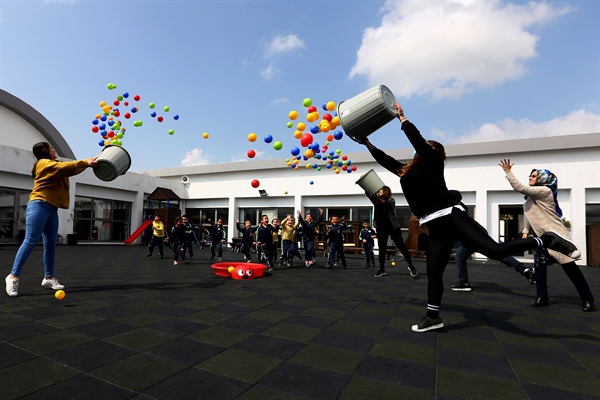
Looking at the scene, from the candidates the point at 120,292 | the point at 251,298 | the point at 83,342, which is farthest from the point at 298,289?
the point at 83,342

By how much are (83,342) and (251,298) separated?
7.06 ft

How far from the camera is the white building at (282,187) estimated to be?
13.1m

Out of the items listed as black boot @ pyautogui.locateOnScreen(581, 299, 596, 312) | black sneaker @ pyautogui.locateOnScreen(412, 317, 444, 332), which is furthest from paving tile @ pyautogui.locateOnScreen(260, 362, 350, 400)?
black boot @ pyautogui.locateOnScreen(581, 299, 596, 312)

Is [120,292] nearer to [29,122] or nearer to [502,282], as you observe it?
[502,282]

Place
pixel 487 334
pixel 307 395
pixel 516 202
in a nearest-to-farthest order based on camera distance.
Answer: pixel 307 395, pixel 487 334, pixel 516 202

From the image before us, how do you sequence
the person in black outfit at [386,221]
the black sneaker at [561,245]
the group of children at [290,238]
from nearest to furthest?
the black sneaker at [561,245] → the person in black outfit at [386,221] → the group of children at [290,238]

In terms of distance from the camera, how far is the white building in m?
13.1

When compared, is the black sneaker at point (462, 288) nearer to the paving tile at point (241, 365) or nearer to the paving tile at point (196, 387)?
the paving tile at point (241, 365)

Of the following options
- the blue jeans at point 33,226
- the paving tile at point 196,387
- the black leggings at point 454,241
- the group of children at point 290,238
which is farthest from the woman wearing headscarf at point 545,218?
the blue jeans at point 33,226

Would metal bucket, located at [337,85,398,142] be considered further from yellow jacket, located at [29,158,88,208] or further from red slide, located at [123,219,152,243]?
red slide, located at [123,219,152,243]

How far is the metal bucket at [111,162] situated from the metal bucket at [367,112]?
299cm

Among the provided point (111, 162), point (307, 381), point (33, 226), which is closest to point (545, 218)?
point (307, 381)

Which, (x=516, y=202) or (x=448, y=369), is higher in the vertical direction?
(x=516, y=202)

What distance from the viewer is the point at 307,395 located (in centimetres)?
179
